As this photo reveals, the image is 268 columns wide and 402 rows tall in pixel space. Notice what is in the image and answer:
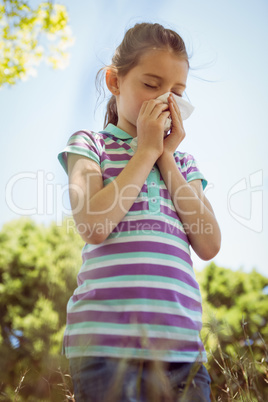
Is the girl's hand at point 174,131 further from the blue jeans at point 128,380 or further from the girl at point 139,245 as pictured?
the blue jeans at point 128,380

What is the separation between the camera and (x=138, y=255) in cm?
122

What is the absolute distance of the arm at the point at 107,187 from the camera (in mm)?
1211

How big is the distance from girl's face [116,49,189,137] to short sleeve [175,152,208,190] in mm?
238

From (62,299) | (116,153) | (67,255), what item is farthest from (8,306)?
(116,153)

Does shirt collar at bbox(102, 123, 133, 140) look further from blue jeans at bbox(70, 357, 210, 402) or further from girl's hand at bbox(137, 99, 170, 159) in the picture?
blue jeans at bbox(70, 357, 210, 402)

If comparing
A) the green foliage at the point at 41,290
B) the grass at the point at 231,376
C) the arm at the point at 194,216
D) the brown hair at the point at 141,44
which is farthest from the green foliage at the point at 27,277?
the arm at the point at 194,216

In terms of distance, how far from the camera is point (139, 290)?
1.16 m

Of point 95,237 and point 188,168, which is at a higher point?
point 188,168

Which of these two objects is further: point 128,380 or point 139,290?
point 139,290

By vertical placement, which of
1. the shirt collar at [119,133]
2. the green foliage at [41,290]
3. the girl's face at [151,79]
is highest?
the girl's face at [151,79]

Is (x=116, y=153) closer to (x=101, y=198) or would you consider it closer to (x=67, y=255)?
(x=101, y=198)

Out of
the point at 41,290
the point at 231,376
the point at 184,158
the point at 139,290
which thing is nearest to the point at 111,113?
the point at 184,158

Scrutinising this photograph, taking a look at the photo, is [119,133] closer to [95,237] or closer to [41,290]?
[95,237]

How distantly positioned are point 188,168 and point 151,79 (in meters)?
0.42
